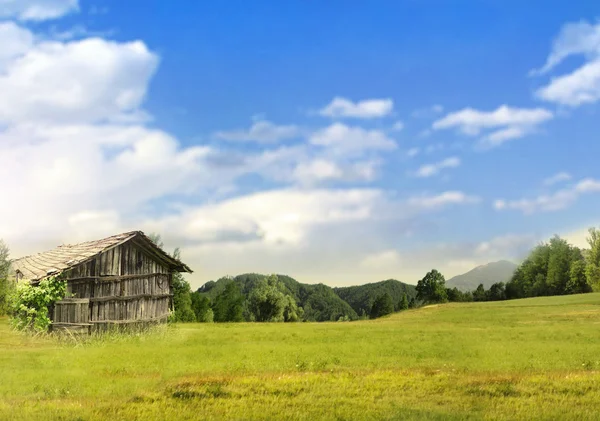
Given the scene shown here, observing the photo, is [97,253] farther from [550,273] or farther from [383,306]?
[383,306]

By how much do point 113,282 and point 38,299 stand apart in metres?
4.79

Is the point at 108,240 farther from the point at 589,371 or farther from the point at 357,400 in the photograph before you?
the point at 589,371

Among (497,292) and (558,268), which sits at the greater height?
(558,268)

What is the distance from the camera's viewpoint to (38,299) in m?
32.9

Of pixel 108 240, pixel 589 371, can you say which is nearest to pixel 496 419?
pixel 589 371

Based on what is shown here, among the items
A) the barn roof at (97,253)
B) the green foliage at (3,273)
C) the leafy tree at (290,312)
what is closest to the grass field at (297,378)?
the barn roof at (97,253)

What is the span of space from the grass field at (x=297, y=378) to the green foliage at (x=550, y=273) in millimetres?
98997

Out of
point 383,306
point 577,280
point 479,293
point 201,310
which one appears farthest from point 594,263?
point 201,310

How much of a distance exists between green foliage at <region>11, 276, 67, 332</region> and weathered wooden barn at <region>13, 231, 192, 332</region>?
424 mm

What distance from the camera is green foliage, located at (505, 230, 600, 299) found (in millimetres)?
125875

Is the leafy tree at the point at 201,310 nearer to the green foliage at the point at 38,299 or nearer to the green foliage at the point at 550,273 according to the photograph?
the green foliage at the point at 38,299

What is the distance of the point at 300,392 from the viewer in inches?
754

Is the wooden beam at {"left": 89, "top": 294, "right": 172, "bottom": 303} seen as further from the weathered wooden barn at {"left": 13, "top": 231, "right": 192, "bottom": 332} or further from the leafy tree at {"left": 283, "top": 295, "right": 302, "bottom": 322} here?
the leafy tree at {"left": 283, "top": 295, "right": 302, "bottom": 322}

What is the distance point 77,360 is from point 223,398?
1166 cm
